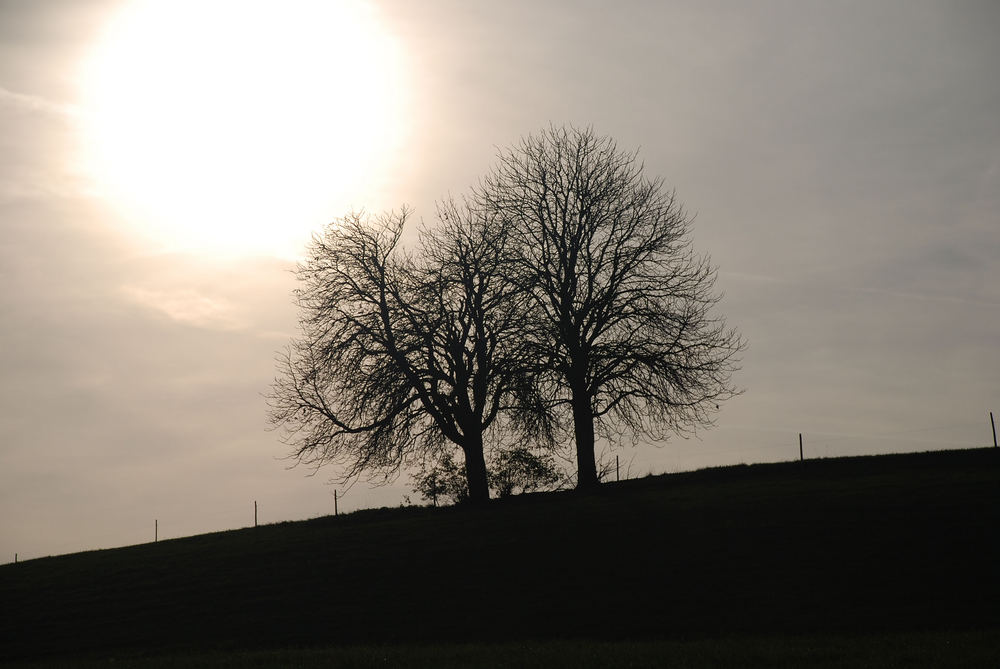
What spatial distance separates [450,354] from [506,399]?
3398mm

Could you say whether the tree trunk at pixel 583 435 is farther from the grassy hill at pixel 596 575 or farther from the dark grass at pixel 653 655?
the dark grass at pixel 653 655

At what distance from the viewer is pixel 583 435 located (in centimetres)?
4169

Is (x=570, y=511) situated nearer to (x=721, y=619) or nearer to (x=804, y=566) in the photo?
(x=804, y=566)

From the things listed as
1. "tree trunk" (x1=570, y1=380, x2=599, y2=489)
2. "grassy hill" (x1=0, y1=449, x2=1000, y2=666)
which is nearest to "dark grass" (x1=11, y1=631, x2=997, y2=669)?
"grassy hill" (x1=0, y1=449, x2=1000, y2=666)

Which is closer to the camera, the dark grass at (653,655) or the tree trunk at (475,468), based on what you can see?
the dark grass at (653,655)

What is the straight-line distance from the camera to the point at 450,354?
42.8 metres

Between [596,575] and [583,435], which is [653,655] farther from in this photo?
[583,435]

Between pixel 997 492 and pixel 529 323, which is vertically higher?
pixel 529 323

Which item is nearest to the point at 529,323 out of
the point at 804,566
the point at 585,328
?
the point at 585,328

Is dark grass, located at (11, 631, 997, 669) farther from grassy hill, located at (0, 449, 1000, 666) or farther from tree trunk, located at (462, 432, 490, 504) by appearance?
tree trunk, located at (462, 432, 490, 504)

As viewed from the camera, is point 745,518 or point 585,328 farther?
point 585,328

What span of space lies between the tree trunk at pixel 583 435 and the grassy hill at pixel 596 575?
3.25 ft

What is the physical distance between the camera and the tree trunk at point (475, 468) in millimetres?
42500

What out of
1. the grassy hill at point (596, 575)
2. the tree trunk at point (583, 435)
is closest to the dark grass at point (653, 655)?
the grassy hill at point (596, 575)
